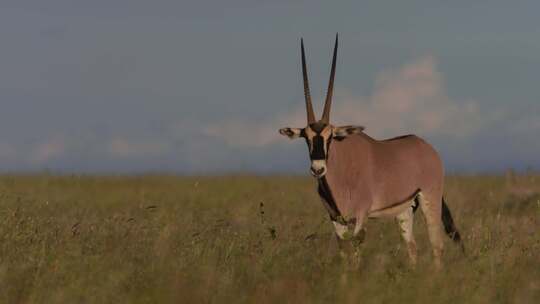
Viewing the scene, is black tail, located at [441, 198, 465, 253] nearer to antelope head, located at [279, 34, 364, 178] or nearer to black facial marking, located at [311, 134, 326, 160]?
antelope head, located at [279, 34, 364, 178]

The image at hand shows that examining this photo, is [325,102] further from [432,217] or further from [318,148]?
[432,217]

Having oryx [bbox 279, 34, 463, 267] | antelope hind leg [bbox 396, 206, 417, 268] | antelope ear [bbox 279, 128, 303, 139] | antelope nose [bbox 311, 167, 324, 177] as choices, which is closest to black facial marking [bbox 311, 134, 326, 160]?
oryx [bbox 279, 34, 463, 267]

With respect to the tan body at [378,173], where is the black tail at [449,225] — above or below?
below

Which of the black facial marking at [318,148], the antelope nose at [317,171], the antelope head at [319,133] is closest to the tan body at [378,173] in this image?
the antelope head at [319,133]

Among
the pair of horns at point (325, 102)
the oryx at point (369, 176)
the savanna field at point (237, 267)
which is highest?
the pair of horns at point (325, 102)

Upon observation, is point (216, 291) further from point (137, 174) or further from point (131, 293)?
point (137, 174)

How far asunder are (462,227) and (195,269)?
27.6 feet

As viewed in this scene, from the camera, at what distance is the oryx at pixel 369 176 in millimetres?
10406

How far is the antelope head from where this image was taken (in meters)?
9.91

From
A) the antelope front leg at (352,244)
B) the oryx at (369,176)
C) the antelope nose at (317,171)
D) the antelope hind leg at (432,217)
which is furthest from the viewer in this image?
the antelope hind leg at (432,217)

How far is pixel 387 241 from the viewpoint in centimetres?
1402

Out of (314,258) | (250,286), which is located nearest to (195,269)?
(250,286)

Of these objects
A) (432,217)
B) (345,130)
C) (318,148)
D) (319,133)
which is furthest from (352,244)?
(432,217)

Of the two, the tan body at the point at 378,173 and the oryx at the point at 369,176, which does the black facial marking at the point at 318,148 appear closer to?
the oryx at the point at 369,176
